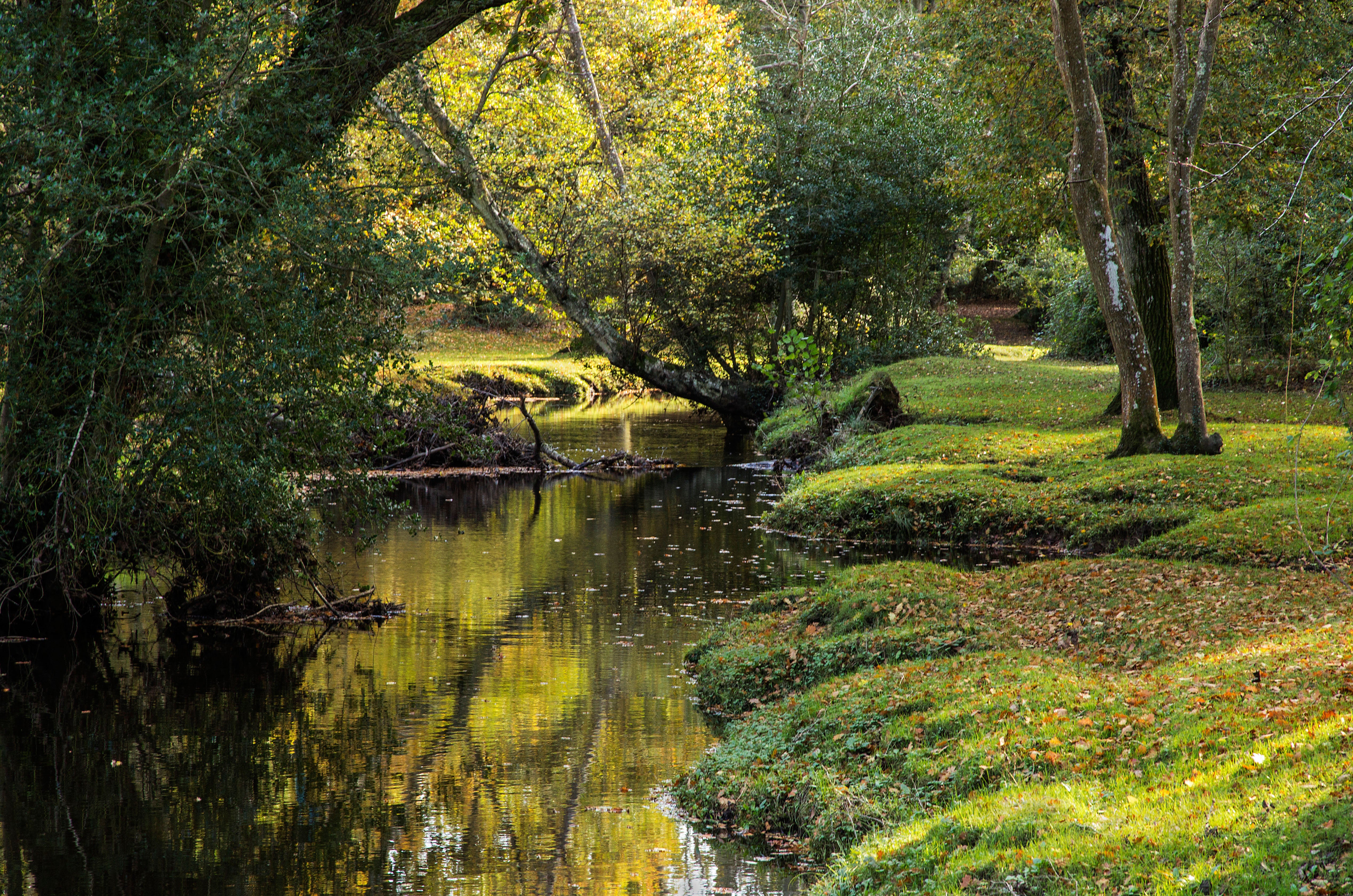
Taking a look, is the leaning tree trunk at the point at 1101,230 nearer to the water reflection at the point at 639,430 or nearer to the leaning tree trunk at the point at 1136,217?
the leaning tree trunk at the point at 1136,217

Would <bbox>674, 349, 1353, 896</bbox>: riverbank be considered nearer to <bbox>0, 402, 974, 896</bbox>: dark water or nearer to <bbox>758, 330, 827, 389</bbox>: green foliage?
<bbox>0, 402, 974, 896</bbox>: dark water

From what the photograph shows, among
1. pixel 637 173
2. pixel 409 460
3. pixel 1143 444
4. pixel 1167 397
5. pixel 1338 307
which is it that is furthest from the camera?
pixel 637 173

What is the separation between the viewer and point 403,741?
9.57m

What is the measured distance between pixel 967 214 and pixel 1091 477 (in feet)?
68.1

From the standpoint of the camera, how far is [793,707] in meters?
9.52

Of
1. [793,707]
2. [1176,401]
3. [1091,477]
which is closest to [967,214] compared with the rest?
[1176,401]

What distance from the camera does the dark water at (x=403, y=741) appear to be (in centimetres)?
719

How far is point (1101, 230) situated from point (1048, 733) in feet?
40.6

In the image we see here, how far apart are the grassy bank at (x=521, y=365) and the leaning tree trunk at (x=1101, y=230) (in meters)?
17.6

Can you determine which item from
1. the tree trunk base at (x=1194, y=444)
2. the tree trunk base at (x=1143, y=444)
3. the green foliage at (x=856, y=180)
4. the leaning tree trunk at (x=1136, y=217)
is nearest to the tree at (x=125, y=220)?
the tree trunk base at (x=1143, y=444)

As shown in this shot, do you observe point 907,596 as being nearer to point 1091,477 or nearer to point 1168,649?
point 1168,649

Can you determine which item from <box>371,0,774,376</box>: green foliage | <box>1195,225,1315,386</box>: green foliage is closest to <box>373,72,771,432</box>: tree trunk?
<box>371,0,774,376</box>: green foliage

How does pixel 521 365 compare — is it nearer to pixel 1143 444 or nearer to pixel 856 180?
pixel 856 180

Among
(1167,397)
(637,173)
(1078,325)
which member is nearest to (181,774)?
(1167,397)
